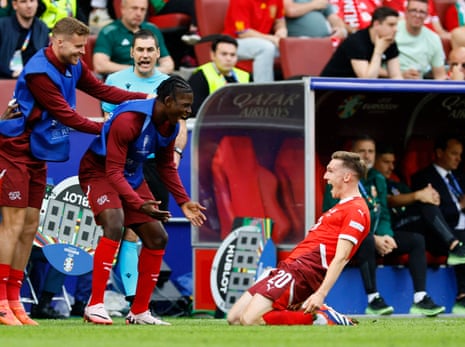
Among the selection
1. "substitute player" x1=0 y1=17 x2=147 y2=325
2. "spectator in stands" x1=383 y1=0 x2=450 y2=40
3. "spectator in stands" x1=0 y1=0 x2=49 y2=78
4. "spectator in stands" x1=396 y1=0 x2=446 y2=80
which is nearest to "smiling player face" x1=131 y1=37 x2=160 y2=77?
"substitute player" x1=0 y1=17 x2=147 y2=325

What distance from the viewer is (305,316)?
346 inches

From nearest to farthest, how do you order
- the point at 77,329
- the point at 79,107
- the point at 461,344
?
the point at 461,344 → the point at 77,329 → the point at 79,107

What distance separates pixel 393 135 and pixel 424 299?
7.02ft

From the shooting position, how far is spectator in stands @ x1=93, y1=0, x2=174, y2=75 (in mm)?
12414

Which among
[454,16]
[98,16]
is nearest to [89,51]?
[98,16]

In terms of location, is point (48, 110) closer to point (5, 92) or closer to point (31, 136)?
point (31, 136)

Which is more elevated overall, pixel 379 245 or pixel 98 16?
pixel 98 16

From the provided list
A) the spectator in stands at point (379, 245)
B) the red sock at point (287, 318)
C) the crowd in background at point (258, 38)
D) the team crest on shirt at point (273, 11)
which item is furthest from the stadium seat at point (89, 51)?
the red sock at point (287, 318)

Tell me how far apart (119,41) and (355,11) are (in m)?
3.55

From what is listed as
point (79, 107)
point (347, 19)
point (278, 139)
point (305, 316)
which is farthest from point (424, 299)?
point (347, 19)

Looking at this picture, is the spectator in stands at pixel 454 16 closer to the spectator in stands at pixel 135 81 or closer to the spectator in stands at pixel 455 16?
the spectator in stands at pixel 455 16

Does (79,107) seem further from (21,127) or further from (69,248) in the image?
(21,127)

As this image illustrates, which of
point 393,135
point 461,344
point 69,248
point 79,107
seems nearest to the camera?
point 461,344

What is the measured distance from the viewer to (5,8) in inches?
485
